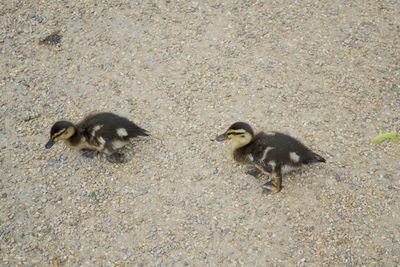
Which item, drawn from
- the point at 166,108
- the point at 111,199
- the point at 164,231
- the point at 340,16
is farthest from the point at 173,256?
the point at 340,16

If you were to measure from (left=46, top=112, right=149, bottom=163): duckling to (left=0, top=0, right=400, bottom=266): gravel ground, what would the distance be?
6.8 inches

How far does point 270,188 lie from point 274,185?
0.05 meters

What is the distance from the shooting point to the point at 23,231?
3939 mm

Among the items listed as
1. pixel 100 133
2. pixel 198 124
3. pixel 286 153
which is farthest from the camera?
pixel 198 124

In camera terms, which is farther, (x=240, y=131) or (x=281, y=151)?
(x=240, y=131)

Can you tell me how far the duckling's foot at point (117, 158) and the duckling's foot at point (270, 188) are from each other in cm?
138

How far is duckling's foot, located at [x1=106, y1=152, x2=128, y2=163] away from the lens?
14.4 feet

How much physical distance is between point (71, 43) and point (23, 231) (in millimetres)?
2441

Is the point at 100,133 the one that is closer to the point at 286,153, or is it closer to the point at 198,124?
the point at 198,124

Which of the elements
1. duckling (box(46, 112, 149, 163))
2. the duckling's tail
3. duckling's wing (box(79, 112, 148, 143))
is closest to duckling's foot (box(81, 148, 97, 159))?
duckling (box(46, 112, 149, 163))

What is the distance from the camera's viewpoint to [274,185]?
4.10 metres

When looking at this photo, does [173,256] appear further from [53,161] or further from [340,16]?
[340,16]

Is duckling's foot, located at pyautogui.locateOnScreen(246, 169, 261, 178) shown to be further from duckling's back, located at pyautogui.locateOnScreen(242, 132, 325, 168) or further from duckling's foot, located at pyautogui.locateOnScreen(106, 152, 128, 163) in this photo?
duckling's foot, located at pyautogui.locateOnScreen(106, 152, 128, 163)

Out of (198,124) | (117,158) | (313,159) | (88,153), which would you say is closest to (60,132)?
(88,153)
